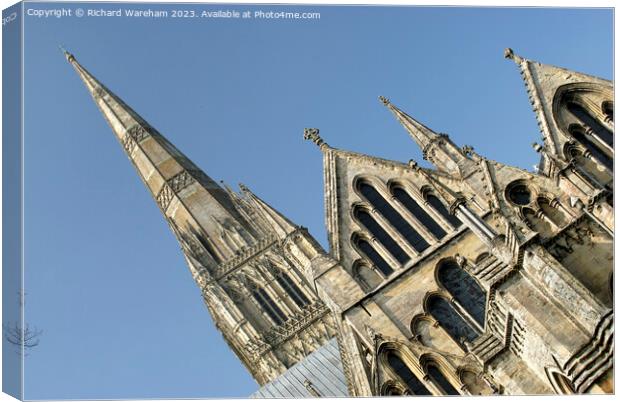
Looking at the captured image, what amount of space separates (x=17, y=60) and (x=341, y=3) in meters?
7.44

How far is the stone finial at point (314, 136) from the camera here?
2770cm

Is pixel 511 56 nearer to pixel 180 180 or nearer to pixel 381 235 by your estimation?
pixel 381 235

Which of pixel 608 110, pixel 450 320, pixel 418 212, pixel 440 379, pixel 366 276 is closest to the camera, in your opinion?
pixel 440 379

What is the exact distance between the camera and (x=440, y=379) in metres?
22.8

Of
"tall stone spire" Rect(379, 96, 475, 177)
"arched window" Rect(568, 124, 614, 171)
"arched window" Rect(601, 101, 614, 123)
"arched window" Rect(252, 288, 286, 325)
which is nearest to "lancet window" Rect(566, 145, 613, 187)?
"arched window" Rect(568, 124, 614, 171)

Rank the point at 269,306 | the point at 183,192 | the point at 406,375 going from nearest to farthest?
the point at 406,375
the point at 269,306
the point at 183,192

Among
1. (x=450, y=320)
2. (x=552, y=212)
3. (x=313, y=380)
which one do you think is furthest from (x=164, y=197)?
(x=552, y=212)

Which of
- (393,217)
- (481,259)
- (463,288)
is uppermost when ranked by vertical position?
(393,217)

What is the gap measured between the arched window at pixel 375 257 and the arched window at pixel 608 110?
7241 millimetres

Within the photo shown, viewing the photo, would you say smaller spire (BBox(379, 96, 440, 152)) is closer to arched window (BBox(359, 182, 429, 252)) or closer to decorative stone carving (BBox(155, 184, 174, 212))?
arched window (BBox(359, 182, 429, 252))

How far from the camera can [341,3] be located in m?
20.1

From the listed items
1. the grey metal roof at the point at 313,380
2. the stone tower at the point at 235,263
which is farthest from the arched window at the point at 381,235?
the grey metal roof at the point at 313,380

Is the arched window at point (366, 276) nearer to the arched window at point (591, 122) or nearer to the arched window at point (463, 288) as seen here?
the arched window at point (463, 288)

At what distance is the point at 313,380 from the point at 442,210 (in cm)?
1007
